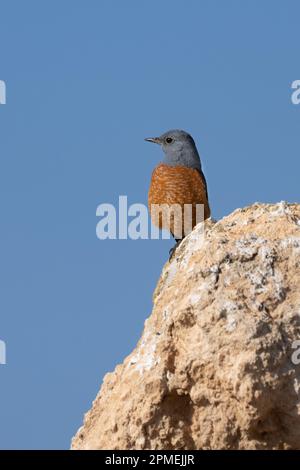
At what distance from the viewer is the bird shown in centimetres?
1158

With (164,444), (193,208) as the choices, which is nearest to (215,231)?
(164,444)

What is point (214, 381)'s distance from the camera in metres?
5.81

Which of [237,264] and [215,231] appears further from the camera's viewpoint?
[215,231]

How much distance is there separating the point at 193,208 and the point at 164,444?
6095 millimetres

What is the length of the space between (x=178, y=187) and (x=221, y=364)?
20.3ft

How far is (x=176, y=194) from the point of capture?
38.5 feet

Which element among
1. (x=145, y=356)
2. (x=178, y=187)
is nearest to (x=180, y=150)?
(x=178, y=187)

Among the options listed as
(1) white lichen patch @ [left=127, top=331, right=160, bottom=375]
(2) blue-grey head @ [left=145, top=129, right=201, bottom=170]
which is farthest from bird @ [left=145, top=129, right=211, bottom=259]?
(1) white lichen patch @ [left=127, top=331, right=160, bottom=375]

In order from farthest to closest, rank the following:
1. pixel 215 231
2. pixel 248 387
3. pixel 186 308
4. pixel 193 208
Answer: pixel 193 208 → pixel 215 231 → pixel 186 308 → pixel 248 387

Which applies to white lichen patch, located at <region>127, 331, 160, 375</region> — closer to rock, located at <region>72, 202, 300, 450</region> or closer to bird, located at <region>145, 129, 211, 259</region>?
rock, located at <region>72, 202, 300, 450</region>

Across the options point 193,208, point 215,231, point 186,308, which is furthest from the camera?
point 193,208

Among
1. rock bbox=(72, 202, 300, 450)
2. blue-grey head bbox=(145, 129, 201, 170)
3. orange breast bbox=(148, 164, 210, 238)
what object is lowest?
rock bbox=(72, 202, 300, 450)
